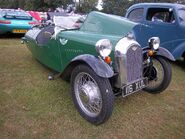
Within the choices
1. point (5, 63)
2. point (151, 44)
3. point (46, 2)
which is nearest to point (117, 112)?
point (151, 44)

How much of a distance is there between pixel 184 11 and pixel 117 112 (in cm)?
423

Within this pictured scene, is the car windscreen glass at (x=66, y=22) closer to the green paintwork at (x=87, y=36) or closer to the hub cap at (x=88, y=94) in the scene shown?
the green paintwork at (x=87, y=36)

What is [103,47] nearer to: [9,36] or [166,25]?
[166,25]

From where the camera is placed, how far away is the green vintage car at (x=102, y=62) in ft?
10.2

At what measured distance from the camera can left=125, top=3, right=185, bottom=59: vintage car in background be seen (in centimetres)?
593

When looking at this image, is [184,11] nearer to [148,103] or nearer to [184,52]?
[184,52]

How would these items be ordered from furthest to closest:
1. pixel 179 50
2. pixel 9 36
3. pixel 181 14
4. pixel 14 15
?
pixel 9 36
pixel 14 15
pixel 181 14
pixel 179 50

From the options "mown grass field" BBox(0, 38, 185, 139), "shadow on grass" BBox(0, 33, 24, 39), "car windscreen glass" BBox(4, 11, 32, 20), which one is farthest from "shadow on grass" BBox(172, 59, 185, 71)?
"shadow on grass" BBox(0, 33, 24, 39)

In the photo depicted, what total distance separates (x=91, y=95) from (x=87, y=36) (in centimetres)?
100

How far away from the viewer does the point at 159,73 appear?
4129 mm

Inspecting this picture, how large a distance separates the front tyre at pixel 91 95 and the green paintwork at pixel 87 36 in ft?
1.32

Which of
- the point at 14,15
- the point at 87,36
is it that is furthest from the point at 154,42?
the point at 14,15

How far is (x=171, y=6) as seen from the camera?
624 centimetres

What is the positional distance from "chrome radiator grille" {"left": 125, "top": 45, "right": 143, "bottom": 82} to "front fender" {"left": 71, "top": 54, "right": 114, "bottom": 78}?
0.39m
